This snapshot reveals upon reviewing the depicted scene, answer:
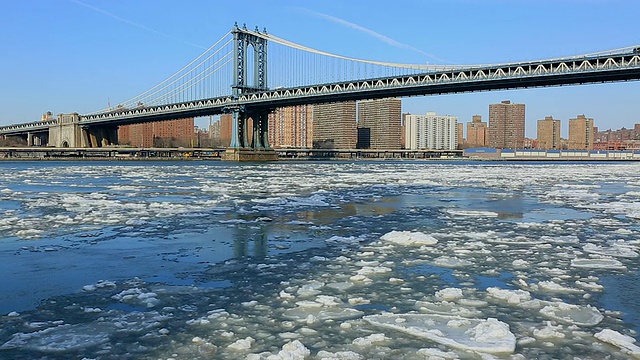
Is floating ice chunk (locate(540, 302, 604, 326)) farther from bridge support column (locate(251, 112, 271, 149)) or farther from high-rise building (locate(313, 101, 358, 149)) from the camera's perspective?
high-rise building (locate(313, 101, 358, 149))

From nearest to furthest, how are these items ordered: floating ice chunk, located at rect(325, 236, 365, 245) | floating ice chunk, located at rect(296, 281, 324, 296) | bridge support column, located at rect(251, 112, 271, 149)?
floating ice chunk, located at rect(296, 281, 324, 296), floating ice chunk, located at rect(325, 236, 365, 245), bridge support column, located at rect(251, 112, 271, 149)

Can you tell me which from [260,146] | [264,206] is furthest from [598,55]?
[264,206]

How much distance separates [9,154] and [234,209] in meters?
92.0

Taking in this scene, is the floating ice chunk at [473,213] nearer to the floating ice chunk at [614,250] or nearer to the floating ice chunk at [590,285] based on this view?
the floating ice chunk at [614,250]

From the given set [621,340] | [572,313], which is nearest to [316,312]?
[572,313]

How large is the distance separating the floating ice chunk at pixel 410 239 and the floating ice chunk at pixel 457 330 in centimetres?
346

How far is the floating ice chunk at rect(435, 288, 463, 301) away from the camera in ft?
15.6

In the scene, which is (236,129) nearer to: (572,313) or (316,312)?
(316,312)

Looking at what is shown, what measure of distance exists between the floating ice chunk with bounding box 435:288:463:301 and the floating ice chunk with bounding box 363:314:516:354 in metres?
0.56

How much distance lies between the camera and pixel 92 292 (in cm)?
496

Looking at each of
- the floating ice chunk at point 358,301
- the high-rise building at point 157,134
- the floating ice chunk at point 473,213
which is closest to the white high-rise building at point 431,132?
the high-rise building at point 157,134

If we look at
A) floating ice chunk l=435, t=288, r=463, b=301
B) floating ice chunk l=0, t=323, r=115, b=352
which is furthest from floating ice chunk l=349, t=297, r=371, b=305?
floating ice chunk l=0, t=323, r=115, b=352

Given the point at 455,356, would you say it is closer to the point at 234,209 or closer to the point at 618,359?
the point at 618,359

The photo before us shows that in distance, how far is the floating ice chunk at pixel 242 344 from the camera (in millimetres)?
3506
